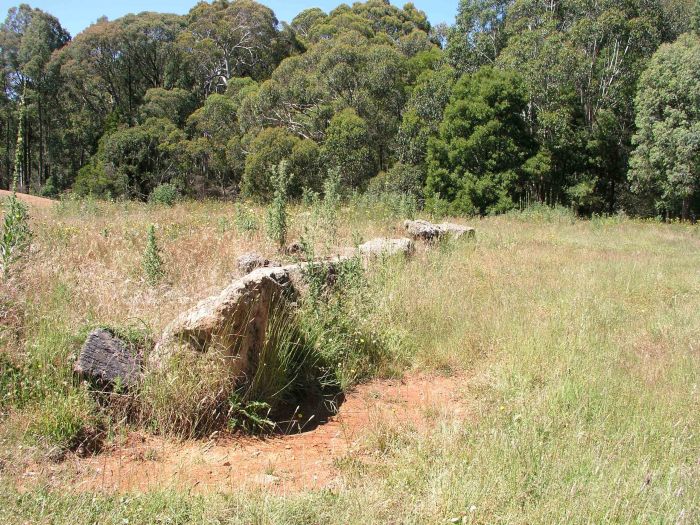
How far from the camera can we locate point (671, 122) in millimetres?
23625

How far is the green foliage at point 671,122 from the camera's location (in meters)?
22.9

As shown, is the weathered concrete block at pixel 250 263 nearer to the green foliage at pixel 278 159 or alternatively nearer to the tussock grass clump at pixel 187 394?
the tussock grass clump at pixel 187 394

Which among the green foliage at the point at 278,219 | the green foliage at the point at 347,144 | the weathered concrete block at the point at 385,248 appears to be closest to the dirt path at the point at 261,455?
the weathered concrete block at the point at 385,248

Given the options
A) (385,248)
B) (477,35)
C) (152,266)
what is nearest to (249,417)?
(152,266)

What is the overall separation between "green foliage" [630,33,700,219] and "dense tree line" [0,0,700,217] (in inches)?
2.9

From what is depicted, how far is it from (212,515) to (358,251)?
4.38 meters

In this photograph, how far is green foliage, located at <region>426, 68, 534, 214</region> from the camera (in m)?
23.7

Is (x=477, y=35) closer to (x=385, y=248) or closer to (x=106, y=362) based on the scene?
(x=385, y=248)

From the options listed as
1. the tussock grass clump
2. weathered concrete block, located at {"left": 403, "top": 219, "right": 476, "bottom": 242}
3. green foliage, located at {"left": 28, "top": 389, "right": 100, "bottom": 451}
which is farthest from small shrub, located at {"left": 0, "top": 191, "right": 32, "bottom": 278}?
weathered concrete block, located at {"left": 403, "top": 219, "right": 476, "bottom": 242}

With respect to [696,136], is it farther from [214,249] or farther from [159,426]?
[159,426]

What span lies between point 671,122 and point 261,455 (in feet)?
83.3

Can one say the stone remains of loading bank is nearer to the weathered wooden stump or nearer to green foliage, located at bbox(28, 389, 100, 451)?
the weathered wooden stump

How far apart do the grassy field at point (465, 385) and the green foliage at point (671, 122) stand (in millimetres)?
17407

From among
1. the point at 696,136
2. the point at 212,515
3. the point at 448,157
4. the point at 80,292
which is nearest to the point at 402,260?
the point at 80,292
